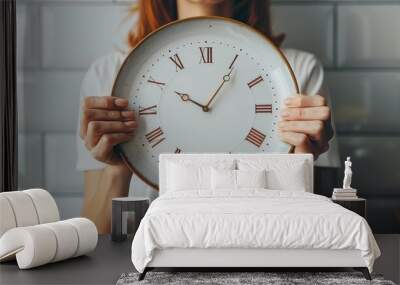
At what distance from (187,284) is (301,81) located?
2.66 m

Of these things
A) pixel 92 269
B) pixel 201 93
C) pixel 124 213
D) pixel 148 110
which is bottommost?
pixel 92 269

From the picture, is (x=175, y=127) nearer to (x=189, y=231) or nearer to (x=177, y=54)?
(x=177, y=54)

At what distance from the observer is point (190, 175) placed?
5.86 m

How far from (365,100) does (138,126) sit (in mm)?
2060

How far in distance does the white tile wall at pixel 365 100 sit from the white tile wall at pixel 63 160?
2406 millimetres

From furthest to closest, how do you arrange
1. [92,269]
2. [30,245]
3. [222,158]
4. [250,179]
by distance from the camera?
[222,158]
[250,179]
[92,269]
[30,245]

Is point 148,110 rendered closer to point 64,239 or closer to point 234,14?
point 234,14

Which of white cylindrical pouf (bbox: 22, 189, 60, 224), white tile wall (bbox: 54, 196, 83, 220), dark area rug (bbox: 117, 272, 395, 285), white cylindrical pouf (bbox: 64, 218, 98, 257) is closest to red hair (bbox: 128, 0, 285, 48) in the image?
white tile wall (bbox: 54, 196, 83, 220)

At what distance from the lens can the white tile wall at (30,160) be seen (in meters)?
6.41

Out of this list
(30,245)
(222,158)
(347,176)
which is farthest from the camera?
(222,158)

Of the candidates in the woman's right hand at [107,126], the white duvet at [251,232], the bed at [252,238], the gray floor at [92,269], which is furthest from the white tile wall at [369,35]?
the white duvet at [251,232]

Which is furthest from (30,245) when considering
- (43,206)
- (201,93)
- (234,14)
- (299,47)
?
(299,47)

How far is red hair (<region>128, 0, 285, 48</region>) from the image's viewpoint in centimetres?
629

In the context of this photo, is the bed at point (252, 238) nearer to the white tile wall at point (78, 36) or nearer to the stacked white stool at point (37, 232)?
the stacked white stool at point (37, 232)
